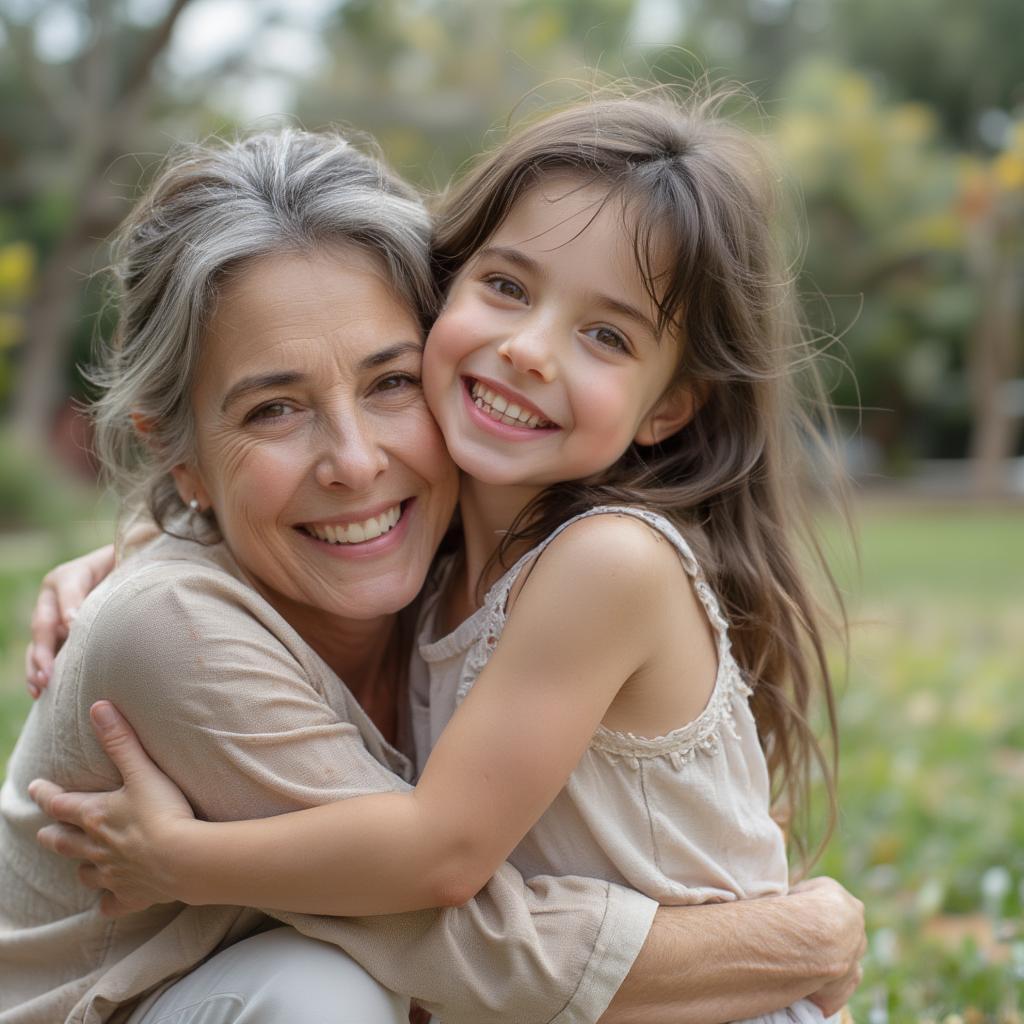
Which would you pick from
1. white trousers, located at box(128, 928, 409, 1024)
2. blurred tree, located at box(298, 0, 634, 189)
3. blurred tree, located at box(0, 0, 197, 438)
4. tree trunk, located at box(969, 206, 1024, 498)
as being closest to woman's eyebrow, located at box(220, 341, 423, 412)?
white trousers, located at box(128, 928, 409, 1024)

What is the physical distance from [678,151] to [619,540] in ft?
2.70

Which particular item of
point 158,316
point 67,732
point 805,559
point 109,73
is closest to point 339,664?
point 67,732

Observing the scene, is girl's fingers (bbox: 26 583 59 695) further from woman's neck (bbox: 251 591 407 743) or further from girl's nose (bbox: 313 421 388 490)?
girl's nose (bbox: 313 421 388 490)

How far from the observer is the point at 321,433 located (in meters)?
2.53

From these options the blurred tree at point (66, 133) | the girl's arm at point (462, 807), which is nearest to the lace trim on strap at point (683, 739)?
the girl's arm at point (462, 807)

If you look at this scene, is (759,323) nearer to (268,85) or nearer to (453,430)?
(453,430)

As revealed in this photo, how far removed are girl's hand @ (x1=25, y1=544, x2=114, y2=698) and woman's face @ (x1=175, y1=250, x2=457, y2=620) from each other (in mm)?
527

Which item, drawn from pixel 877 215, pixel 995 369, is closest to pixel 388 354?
pixel 995 369

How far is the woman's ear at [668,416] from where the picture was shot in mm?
2705

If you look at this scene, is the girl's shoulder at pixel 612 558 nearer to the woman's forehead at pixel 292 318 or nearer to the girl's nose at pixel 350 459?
the girl's nose at pixel 350 459

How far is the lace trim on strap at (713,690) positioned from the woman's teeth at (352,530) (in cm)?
25

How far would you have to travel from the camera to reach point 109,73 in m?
16.5

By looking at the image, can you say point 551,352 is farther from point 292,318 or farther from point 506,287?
point 292,318

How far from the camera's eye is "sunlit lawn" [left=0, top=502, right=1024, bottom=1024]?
3564 millimetres
